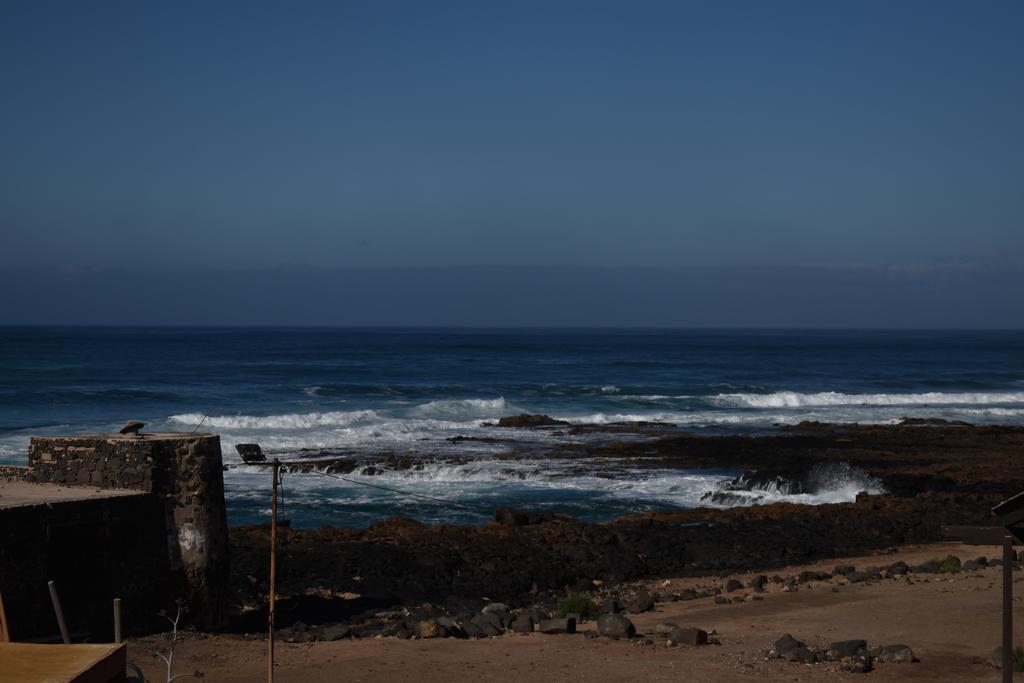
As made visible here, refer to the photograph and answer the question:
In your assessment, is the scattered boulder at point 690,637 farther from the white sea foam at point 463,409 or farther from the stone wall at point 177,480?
the white sea foam at point 463,409

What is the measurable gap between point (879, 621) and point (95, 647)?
1058cm

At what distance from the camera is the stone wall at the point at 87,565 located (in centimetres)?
1085

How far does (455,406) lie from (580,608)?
33.5 meters

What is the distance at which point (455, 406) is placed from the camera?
156 feet

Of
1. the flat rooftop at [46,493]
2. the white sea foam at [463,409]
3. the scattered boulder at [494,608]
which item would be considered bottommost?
Answer: the white sea foam at [463,409]

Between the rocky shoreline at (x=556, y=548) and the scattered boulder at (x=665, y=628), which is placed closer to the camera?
the scattered boulder at (x=665, y=628)

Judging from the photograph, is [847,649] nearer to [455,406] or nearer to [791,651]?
[791,651]

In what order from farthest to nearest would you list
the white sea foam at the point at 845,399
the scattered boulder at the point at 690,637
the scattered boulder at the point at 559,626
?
the white sea foam at the point at 845,399
the scattered boulder at the point at 559,626
the scattered boulder at the point at 690,637

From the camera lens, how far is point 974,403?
52469 millimetres

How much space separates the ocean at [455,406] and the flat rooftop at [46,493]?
8.67m

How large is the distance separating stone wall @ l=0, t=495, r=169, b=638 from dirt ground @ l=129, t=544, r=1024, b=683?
1.80 feet

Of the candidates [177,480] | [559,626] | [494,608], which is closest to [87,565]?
[177,480]

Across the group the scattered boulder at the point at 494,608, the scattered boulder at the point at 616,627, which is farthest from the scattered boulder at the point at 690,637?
the scattered boulder at the point at 494,608

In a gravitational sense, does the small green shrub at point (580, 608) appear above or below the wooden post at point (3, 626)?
below
